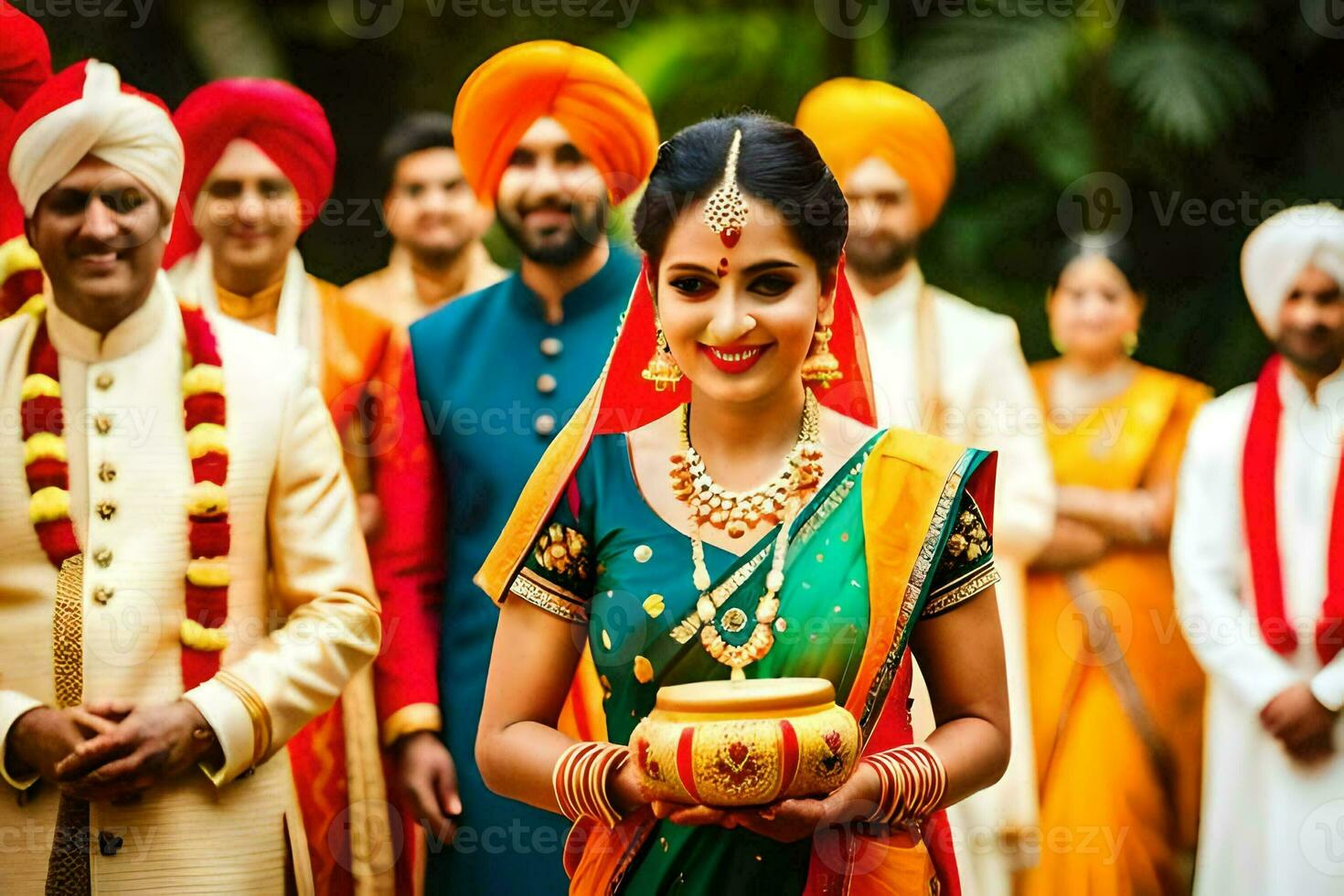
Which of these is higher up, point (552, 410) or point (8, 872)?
point (552, 410)

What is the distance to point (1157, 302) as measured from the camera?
5.43 metres

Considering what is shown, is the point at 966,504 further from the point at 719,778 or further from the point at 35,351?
the point at 35,351

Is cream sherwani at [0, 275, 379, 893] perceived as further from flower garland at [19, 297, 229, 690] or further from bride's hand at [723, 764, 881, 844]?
bride's hand at [723, 764, 881, 844]

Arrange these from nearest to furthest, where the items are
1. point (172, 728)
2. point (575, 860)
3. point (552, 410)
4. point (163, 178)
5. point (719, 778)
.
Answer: point (719, 778) < point (575, 860) < point (172, 728) < point (163, 178) < point (552, 410)

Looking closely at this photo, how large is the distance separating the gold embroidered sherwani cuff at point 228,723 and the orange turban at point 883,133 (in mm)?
2109

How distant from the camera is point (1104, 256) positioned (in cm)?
541

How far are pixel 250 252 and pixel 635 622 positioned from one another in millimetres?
1897

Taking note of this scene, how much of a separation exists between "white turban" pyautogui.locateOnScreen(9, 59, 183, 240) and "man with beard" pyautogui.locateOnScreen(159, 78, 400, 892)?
37 centimetres

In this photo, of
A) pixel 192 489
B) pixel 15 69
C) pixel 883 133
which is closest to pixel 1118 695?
pixel 883 133

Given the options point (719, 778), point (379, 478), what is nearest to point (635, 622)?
point (719, 778)

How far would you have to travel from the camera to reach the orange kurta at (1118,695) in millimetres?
5188

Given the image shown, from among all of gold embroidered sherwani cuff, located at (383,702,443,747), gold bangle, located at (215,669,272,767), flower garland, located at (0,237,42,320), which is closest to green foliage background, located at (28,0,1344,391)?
flower garland, located at (0,237,42,320)

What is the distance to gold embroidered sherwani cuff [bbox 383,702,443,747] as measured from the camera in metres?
4.78

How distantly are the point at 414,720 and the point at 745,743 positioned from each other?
1.78 m
